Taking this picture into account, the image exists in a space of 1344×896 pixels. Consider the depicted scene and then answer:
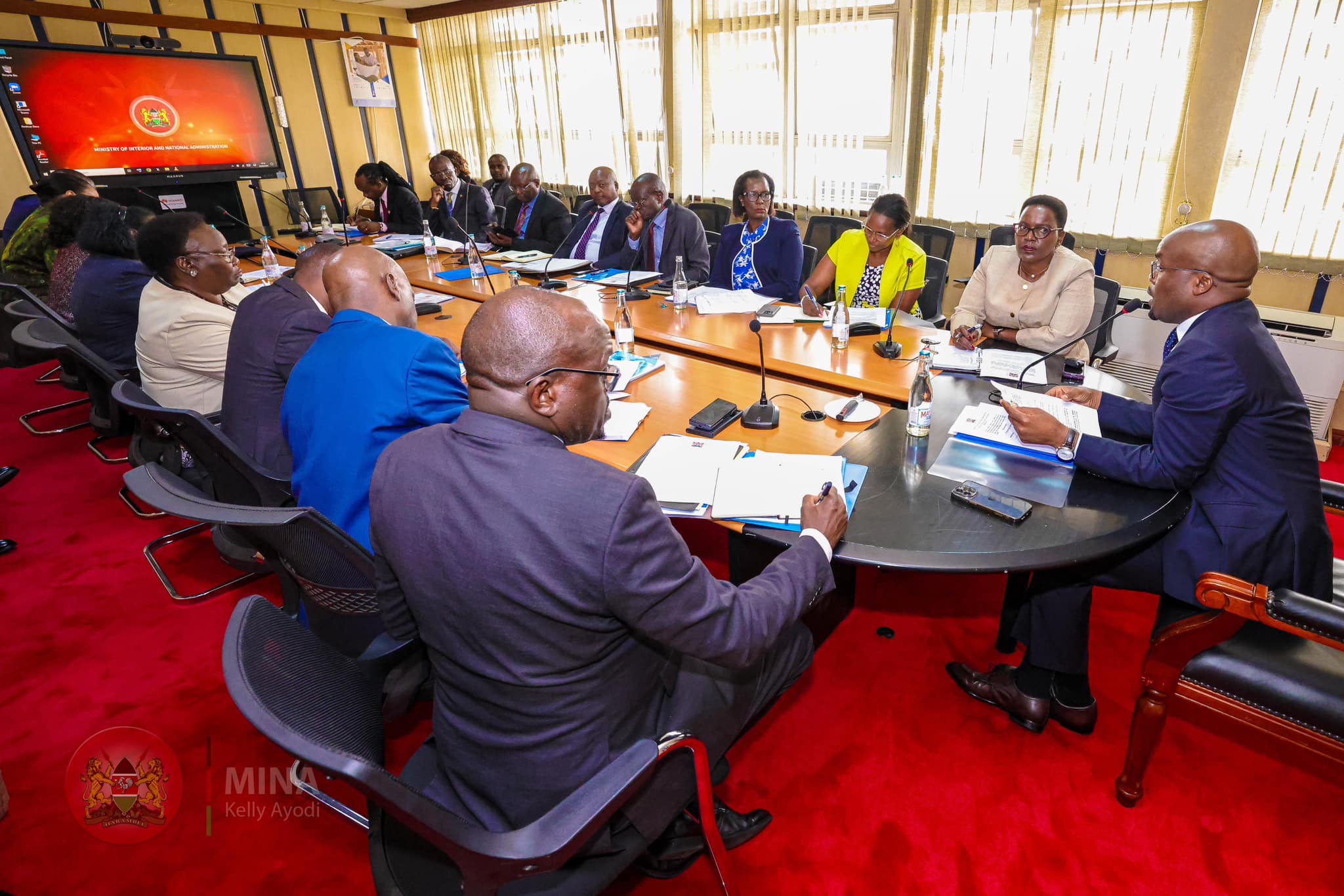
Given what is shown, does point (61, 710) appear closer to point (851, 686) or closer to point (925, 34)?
point (851, 686)

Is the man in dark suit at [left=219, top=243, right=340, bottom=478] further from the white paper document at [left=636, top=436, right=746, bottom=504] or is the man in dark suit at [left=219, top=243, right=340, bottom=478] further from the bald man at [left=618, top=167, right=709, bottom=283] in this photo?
the bald man at [left=618, top=167, right=709, bottom=283]

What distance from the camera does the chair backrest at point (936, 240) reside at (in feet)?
11.6

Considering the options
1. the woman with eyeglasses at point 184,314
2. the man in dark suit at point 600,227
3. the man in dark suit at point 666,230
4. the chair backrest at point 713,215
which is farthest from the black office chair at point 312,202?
the woman with eyeglasses at point 184,314

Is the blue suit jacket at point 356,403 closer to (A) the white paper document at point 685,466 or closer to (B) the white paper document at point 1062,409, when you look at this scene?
(A) the white paper document at point 685,466

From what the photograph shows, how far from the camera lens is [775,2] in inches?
197

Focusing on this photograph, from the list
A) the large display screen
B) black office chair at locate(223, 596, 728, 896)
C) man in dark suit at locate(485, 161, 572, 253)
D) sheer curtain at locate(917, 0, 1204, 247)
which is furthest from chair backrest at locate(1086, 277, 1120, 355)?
the large display screen

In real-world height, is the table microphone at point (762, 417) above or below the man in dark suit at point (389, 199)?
below

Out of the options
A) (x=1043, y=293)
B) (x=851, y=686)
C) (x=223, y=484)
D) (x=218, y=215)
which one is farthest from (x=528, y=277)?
(x=218, y=215)

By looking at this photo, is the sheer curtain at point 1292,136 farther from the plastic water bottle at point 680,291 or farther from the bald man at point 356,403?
the bald man at point 356,403

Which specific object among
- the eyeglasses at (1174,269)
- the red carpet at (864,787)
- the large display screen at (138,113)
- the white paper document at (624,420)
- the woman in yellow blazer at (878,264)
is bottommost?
the red carpet at (864,787)

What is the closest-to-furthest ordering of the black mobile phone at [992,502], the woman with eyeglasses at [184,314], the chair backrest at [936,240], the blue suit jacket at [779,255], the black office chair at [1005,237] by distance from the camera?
the black mobile phone at [992,502] → the woman with eyeglasses at [184,314] → the black office chair at [1005,237] → the chair backrest at [936,240] → the blue suit jacket at [779,255]

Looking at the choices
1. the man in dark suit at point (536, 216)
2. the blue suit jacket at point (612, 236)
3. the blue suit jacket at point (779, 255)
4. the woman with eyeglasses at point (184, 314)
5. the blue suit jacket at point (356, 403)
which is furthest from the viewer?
the man in dark suit at point (536, 216)

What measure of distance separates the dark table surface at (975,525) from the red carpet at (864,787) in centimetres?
76

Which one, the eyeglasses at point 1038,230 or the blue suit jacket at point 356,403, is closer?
the blue suit jacket at point 356,403
